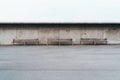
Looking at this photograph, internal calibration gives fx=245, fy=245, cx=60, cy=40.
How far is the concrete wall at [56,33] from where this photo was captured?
1916 centimetres

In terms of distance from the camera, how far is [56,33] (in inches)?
754

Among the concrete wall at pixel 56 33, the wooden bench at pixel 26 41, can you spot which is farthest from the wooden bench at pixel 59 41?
the wooden bench at pixel 26 41

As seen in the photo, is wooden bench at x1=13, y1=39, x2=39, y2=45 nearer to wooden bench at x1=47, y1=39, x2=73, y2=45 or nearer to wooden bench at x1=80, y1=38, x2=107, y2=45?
wooden bench at x1=47, y1=39, x2=73, y2=45

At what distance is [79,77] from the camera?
282 inches

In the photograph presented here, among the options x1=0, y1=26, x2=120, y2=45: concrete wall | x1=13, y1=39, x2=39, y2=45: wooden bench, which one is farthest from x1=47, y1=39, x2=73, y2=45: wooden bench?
x1=13, y1=39, x2=39, y2=45: wooden bench

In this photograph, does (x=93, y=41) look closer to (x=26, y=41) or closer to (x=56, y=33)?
(x=56, y=33)

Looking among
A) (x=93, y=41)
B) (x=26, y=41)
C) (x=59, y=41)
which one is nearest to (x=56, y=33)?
(x=59, y=41)

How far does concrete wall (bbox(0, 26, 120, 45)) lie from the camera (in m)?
19.2

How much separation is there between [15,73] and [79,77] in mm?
2085

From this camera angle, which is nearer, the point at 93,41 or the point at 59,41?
the point at 59,41

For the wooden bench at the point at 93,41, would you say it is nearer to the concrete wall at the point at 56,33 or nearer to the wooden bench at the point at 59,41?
the concrete wall at the point at 56,33
